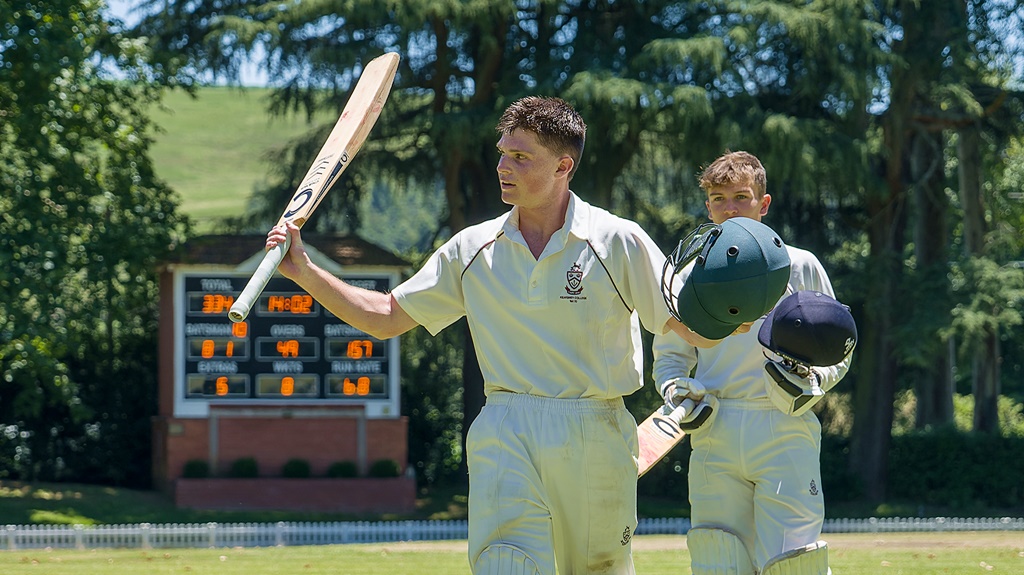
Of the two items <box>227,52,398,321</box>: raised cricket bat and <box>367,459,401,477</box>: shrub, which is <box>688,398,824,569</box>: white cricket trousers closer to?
<box>227,52,398,321</box>: raised cricket bat

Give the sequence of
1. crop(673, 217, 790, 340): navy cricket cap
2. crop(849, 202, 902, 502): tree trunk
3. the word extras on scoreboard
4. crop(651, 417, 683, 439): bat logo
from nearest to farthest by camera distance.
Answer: crop(673, 217, 790, 340): navy cricket cap, crop(651, 417, 683, 439): bat logo, the word extras on scoreboard, crop(849, 202, 902, 502): tree trunk

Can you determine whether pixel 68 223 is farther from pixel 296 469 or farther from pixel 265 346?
pixel 296 469

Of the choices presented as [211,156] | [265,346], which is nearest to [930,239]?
[265,346]

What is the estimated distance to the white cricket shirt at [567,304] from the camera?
190 inches

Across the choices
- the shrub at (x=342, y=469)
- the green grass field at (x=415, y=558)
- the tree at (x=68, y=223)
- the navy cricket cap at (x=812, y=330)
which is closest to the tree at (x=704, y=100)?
A: the tree at (x=68, y=223)

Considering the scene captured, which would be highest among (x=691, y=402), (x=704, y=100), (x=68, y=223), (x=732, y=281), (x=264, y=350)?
(x=704, y=100)

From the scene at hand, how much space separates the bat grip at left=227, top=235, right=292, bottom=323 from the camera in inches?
171

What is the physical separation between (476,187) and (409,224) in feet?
392

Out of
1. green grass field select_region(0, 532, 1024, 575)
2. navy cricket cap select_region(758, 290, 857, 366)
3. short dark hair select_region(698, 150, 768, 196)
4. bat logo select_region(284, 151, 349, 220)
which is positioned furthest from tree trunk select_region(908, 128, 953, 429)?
bat logo select_region(284, 151, 349, 220)

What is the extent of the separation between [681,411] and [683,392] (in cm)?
9

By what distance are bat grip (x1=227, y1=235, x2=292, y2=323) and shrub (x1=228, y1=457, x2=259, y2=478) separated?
16556 mm

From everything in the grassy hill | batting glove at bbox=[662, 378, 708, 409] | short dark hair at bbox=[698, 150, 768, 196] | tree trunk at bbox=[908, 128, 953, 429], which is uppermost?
the grassy hill

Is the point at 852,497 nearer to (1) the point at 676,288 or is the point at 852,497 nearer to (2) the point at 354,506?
(2) the point at 354,506

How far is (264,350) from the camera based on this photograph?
66.5 ft
